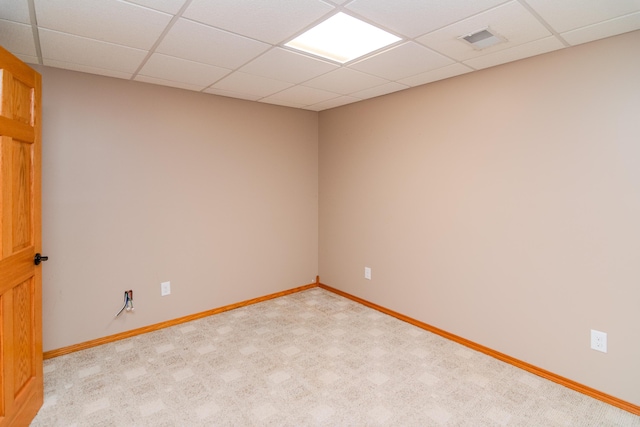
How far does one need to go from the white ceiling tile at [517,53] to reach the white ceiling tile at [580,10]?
22cm

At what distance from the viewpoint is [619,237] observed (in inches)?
86.3

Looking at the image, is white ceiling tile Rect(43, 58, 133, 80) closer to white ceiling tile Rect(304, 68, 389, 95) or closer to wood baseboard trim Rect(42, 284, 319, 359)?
white ceiling tile Rect(304, 68, 389, 95)

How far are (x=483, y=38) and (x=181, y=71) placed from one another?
2.16 m

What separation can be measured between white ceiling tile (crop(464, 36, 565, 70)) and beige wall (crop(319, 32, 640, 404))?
0.36 feet

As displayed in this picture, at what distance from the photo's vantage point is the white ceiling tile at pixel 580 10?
172 cm

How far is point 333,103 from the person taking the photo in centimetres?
389

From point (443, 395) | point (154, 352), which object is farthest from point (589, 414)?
point (154, 352)

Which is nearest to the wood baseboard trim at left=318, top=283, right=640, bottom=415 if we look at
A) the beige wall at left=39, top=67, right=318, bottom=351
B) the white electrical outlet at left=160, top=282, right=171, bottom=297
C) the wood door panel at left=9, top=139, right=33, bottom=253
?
the beige wall at left=39, top=67, right=318, bottom=351

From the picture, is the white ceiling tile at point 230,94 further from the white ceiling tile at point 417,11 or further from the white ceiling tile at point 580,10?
the white ceiling tile at point 580,10

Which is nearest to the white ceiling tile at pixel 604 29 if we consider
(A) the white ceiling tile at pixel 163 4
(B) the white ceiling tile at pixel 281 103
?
(A) the white ceiling tile at pixel 163 4

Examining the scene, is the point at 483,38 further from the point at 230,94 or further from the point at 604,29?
the point at 230,94

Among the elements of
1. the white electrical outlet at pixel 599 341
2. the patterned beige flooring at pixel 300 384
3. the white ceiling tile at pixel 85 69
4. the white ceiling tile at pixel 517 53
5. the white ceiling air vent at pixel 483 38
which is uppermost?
the white ceiling tile at pixel 85 69

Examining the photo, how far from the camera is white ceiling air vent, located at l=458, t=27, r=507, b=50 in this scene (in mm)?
2057

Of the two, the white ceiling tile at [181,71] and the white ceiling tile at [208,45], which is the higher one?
the white ceiling tile at [181,71]
